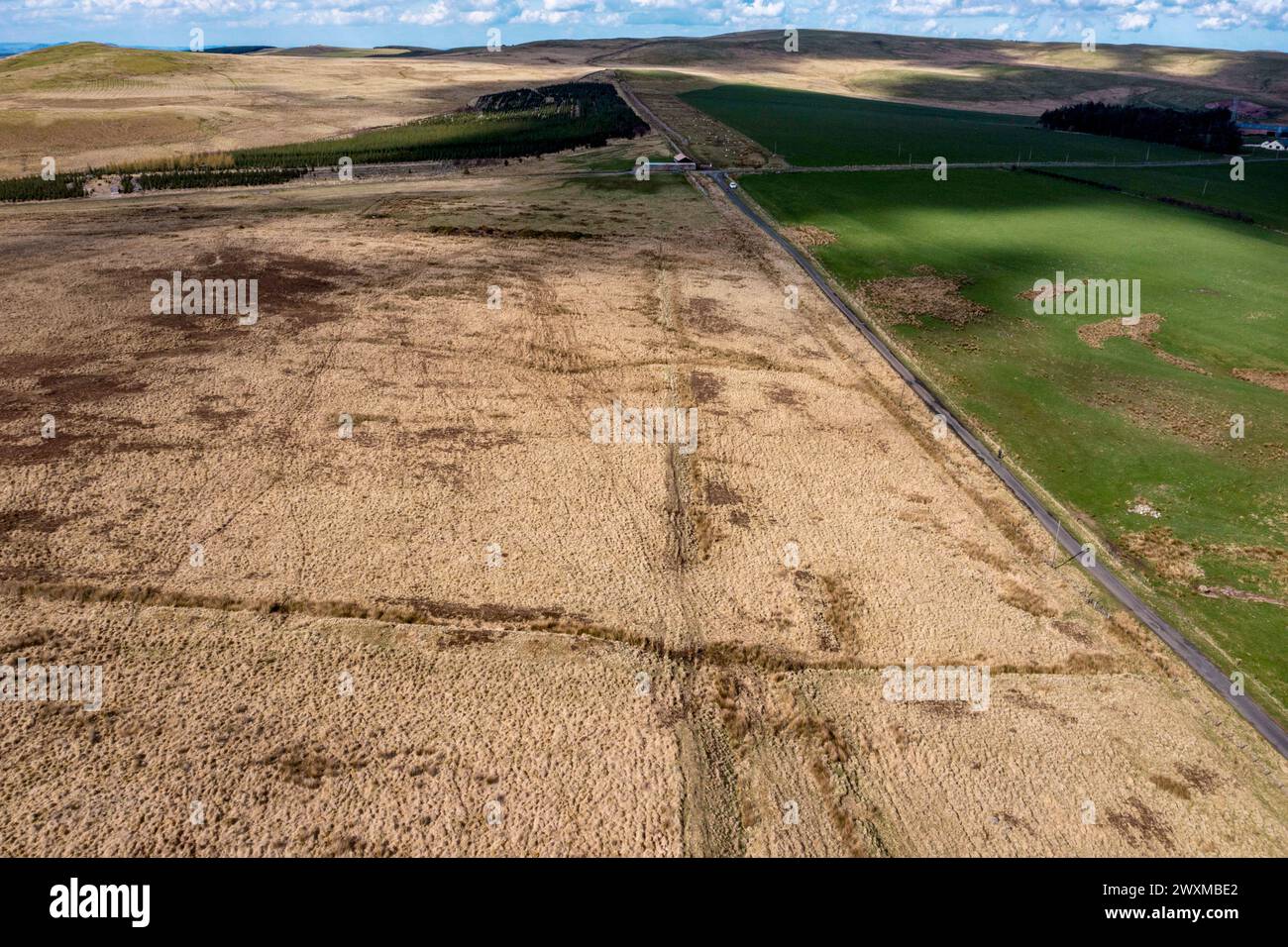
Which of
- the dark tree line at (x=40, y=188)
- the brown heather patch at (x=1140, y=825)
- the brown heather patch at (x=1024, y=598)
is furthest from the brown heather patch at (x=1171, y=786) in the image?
the dark tree line at (x=40, y=188)

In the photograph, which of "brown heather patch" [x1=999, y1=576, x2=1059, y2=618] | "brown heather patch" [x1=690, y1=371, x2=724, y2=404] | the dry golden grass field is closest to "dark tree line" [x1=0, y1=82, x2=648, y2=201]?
the dry golden grass field

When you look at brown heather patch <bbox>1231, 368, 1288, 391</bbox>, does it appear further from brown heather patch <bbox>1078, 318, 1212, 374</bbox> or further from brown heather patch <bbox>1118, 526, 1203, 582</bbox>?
brown heather patch <bbox>1118, 526, 1203, 582</bbox>

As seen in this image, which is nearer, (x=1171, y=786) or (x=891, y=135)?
(x=1171, y=786)

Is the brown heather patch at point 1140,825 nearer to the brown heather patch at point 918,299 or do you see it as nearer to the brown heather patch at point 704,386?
the brown heather patch at point 704,386

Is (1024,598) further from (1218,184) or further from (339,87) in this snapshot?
(339,87)

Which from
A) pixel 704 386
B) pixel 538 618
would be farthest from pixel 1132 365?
pixel 538 618
